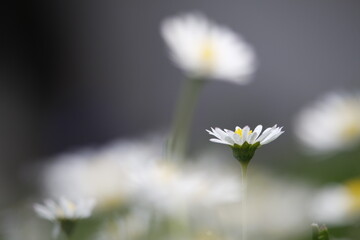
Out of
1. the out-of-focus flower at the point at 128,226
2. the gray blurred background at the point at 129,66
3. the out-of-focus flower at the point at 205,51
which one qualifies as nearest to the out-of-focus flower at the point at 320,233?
the out-of-focus flower at the point at 128,226

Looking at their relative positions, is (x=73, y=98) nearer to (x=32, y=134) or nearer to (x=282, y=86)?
(x=32, y=134)

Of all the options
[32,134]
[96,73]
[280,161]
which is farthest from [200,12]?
[280,161]

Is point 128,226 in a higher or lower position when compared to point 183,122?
lower

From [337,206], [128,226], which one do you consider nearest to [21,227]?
[128,226]

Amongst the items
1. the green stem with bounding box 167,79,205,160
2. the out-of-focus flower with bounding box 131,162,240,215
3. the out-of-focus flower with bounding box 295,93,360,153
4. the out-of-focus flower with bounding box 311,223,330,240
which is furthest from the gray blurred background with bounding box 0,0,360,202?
the out-of-focus flower with bounding box 311,223,330,240

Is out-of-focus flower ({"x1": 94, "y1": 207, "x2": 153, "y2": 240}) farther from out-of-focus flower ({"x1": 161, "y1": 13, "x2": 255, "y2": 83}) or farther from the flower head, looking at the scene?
out-of-focus flower ({"x1": 161, "y1": 13, "x2": 255, "y2": 83})

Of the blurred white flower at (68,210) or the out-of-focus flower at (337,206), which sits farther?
the out-of-focus flower at (337,206)

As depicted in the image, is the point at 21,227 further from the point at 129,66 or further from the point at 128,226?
the point at 129,66

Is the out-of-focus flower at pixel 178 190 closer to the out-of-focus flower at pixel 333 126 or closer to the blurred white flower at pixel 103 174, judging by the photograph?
the blurred white flower at pixel 103 174
